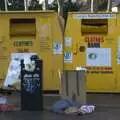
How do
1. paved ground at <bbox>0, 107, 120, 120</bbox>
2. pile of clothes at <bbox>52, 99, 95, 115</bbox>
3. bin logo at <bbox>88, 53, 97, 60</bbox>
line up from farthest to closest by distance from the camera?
bin logo at <bbox>88, 53, 97, 60</bbox> < pile of clothes at <bbox>52, 99, 95, 115</bbox> < paved ground at <bbox>0, 107, 120, 120</bbox>

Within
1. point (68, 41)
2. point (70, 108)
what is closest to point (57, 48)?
point (68, 41)

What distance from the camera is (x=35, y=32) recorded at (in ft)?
40.5

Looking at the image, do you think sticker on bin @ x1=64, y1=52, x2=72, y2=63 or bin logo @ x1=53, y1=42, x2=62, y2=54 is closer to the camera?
bin logo @ x1=53, y1=42, x2=62, y2=54

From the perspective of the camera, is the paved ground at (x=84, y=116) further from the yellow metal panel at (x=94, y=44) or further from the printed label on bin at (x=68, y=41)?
the printed label on bin at (x=68, y=41)

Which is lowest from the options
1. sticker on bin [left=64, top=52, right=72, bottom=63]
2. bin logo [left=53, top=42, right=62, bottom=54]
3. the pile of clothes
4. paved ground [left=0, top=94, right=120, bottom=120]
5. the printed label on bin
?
paved ground [left=0, top=94, right=120, bottom=120]

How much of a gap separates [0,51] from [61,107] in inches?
118

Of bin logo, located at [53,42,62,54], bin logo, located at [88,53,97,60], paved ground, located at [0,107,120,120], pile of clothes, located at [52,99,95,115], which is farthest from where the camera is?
bin logo, located at [88,53,97,60]

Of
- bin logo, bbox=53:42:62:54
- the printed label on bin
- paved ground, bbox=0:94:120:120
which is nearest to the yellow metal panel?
the printed label on bin

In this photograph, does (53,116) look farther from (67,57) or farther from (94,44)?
(94,44)

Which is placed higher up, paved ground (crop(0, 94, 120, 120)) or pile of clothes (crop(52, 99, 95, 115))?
pile of clothes (crop(52, 99, 95, 115))

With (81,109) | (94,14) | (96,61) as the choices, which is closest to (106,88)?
(96,61)

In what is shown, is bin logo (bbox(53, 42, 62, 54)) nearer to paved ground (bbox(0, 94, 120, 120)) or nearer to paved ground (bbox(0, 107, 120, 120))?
paved ground (bbox(0, 94, 120, 120))

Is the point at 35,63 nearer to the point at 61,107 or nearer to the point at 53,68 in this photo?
the point at 61,107

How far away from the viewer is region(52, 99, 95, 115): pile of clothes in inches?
388
